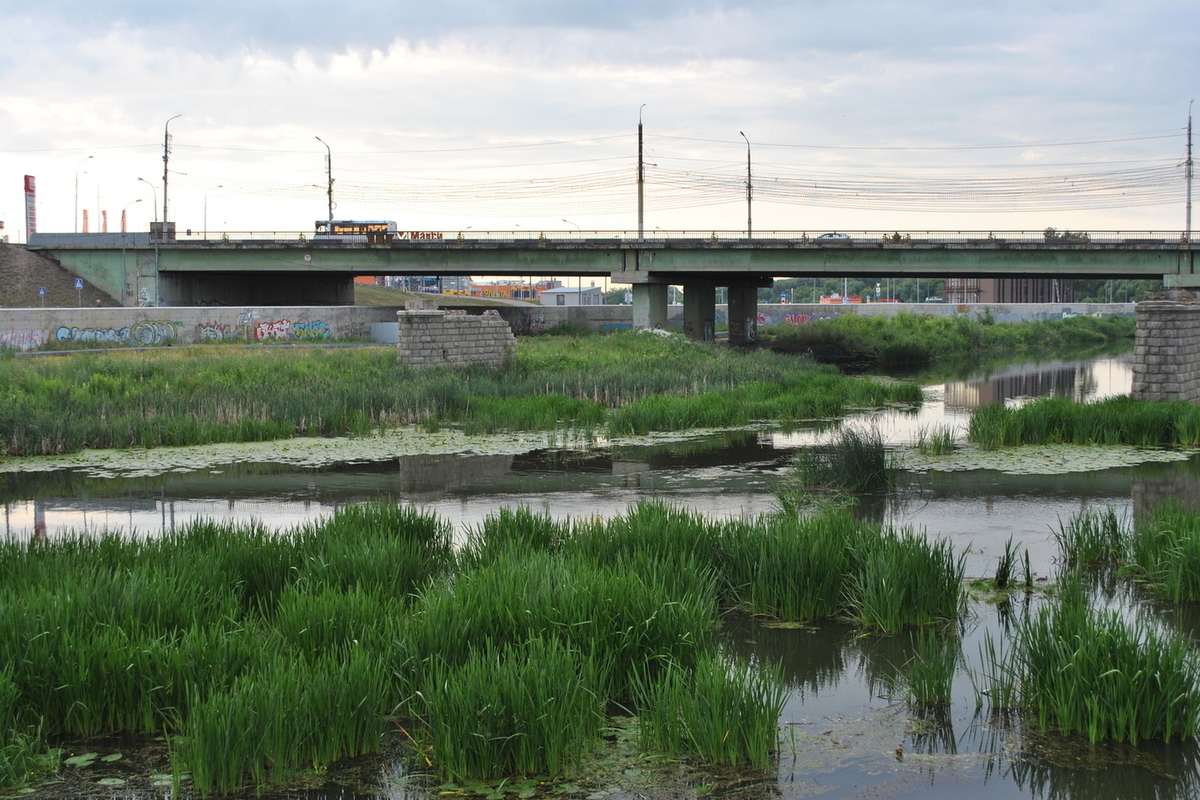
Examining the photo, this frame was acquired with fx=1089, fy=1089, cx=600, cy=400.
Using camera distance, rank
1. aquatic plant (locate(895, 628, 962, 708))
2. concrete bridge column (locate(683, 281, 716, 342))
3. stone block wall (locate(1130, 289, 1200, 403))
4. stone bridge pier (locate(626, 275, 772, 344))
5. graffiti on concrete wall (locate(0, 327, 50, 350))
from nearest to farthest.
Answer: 1. aquatic plant (locate(895, 628, 962, 708))
2. stone block wall (locate(1130, 289, 1200, 403))
3. graffiti on concrete wall (locate(0, 327, 50, 350))
4. stone bridge pier (locate(626, 275, 772, 344))
5. concrete bridge column (locate(683, 281, 716, 342))

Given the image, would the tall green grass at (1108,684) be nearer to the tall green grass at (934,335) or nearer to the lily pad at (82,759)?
the lily pad at (82,759)

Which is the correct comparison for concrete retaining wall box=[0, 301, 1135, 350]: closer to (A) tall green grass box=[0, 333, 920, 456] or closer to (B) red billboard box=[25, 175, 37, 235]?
(A) tall green grass box=[0, 333, 920, 456]

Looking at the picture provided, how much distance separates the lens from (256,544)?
10453mm

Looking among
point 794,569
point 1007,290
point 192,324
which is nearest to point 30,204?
point 192,324

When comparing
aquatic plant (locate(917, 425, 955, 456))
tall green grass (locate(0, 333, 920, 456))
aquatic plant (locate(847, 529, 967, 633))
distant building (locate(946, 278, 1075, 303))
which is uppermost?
distant building (locate(946, 278, 1075, 303))

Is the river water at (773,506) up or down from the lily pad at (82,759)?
A: up

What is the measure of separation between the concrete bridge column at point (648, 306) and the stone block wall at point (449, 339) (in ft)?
73.1

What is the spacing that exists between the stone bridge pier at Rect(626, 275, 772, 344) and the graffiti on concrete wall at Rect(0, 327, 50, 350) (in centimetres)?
2818

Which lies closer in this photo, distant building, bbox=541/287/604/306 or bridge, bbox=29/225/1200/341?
bridge, bbox=29/225/1200/341

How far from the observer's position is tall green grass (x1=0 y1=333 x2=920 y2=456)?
23.1 m

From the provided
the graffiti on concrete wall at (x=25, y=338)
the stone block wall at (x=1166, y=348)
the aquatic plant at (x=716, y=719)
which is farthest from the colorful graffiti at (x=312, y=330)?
the aquatic plant at (x=716, y=719)

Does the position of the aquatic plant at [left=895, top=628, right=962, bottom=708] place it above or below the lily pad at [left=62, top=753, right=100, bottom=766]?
above

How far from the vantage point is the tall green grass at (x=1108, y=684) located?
695 cm

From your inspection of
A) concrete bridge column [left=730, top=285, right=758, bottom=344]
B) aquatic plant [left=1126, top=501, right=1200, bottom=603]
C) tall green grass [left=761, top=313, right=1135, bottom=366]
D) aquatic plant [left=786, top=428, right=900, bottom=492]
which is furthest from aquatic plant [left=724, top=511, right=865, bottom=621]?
concrete bridge column [left=730, top=285, right=758, bottom=344]
